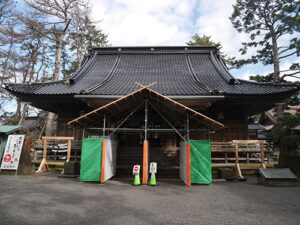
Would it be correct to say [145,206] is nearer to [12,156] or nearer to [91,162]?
[91,162]

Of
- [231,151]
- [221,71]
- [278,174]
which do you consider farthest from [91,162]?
[221,71]

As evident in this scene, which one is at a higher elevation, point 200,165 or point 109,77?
point 109,77

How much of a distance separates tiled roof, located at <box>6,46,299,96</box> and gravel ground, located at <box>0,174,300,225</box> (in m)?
5.07

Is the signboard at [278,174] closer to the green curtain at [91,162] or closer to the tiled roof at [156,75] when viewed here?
the tiled roof at [156,75]

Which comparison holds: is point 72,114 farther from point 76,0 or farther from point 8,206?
point 76,0

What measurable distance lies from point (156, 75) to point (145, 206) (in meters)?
10.2

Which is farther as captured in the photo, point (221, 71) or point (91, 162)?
point (221, 71)

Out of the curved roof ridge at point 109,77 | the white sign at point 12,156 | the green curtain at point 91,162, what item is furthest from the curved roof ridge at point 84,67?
the green curtain at point 91,162

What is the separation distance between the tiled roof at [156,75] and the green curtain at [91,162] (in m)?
3.29

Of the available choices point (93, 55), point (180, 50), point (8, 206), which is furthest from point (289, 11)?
point (8, 206)

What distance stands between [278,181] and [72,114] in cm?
1184

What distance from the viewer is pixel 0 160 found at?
32.2ft

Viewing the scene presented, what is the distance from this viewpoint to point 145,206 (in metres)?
4.68

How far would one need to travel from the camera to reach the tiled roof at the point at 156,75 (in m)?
10.2
